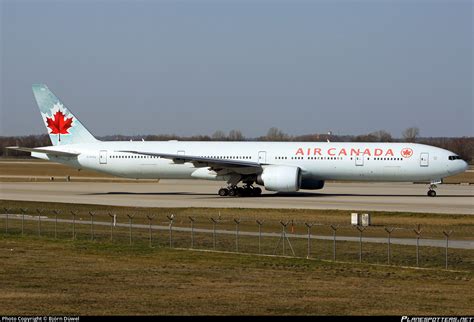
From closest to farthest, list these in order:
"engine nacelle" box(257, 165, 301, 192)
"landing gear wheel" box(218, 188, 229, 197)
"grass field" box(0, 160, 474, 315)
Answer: "grass field" box(0, 160, 474, 315), "engine nacelle" box(257, 165, 301, 192), "landing gear wheel" box(218, 188, 229, 197)

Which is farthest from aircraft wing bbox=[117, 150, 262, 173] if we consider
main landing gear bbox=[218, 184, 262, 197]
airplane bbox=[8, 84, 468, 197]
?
main landing gear bbox=[218, 184, 262, 197]

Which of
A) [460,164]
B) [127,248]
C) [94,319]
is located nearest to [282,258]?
[127,248]

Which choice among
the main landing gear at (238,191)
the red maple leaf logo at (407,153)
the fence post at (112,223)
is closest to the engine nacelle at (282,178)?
the main landing gear at (238,191)

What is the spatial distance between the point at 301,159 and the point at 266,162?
8.73ft

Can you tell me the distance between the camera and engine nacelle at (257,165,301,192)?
57.7m

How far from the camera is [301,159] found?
6094 centimetres

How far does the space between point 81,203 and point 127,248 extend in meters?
21.9

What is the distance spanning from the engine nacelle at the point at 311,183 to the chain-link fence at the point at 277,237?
1607 cm

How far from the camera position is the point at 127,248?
34.2 m

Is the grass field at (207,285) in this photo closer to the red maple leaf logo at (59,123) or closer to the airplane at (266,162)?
the airplane at (266,162)

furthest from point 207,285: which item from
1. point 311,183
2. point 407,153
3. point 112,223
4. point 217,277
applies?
point 311,183

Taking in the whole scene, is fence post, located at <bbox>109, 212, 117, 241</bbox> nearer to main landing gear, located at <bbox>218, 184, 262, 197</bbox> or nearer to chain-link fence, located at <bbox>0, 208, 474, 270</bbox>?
chain-link fence, located at <bbox>0, 208, 474, 270</bbox>

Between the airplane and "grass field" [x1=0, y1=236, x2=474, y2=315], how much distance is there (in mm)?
26528

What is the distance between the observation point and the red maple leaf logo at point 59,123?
6750cm
